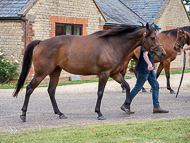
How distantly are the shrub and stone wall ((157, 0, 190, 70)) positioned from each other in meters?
11.7

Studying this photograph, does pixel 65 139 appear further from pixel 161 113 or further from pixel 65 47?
pixel 161 113

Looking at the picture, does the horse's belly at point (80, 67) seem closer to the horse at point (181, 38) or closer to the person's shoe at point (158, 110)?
the person's shoe at point (158, 110)

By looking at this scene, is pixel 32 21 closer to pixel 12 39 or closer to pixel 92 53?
pixel 12 39

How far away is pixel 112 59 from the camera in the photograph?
686cm

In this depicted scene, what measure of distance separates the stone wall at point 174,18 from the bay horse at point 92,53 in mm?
15252

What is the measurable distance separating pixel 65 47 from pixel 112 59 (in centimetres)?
107

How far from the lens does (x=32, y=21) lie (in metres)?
13.4

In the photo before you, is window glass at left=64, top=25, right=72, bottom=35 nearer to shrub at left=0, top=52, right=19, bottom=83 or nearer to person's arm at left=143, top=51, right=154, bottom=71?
shrub at left=0, top=52, right=19, bottom=83

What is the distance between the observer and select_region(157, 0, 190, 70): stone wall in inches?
872

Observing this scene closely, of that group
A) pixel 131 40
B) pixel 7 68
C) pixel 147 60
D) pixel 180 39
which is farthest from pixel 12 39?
pixel 147 60

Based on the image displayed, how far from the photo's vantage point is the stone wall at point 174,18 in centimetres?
2216

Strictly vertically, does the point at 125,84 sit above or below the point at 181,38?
below

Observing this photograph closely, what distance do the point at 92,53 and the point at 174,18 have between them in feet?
57.8

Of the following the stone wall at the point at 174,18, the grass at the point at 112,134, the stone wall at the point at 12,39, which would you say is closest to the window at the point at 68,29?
the stone wall at the point at 12,39
